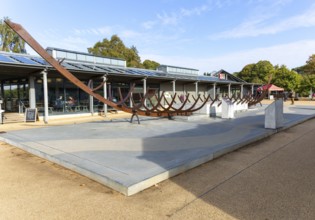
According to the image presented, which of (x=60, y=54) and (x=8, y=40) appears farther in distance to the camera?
(x=8, y=40)

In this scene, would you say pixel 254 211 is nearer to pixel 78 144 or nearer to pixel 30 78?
pixel 78 144

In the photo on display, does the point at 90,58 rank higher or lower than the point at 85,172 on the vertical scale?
higher

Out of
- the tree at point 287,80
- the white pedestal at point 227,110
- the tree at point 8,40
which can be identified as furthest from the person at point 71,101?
the tree at point 287,80

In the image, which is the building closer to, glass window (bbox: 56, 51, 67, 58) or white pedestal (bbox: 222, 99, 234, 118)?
glass window (bbox: 56, 51, 67, 58)

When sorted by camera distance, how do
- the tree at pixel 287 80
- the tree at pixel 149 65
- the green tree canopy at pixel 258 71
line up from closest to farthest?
the tree at pixel 287 80 → the tree at pixel 149 65 → the green tree canopy at pixel 258 71

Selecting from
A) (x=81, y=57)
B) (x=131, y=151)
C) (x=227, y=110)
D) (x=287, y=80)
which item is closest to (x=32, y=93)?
(x=81, y=57)

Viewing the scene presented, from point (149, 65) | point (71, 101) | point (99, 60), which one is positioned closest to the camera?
point (71, 101)

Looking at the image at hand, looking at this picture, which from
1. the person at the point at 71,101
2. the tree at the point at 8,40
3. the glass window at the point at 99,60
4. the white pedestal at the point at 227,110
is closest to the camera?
the white pedestal at the point at 227,110

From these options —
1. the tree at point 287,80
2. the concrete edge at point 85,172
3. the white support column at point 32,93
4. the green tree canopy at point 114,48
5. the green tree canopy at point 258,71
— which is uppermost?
the green tree canopy at point 114,48

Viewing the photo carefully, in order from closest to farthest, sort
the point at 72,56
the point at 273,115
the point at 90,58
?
the point at 273,115 → the point at 72,56 → the point at 90,58

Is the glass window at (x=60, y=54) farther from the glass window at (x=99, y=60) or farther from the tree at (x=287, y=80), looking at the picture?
the tree at (x=287, y=80)

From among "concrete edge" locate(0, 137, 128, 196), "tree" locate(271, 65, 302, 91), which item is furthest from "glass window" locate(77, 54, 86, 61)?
"tree" locate(271, 65, 302, 91)

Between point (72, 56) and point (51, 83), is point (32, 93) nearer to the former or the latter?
point (51, 83)

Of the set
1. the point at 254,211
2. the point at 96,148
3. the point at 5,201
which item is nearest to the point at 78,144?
the point at 96,148
